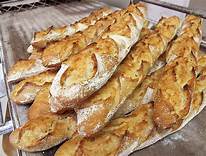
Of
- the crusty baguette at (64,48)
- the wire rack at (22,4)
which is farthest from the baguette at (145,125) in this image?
the wire rack at (22,4)

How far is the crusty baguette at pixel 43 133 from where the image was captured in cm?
62

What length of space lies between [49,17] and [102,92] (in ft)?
3.11

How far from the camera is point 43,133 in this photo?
0.63m

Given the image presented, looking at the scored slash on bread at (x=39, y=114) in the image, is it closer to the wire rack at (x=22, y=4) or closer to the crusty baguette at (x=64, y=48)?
the crusty baguette at (x=64, y=48)

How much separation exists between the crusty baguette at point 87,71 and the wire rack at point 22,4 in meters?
0.97

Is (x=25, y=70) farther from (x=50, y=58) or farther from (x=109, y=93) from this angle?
(x=109, y=93)

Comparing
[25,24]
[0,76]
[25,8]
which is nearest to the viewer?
[0,76]

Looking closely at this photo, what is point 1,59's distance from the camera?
3.44 feet

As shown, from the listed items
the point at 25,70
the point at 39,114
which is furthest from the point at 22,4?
the point at 39,114

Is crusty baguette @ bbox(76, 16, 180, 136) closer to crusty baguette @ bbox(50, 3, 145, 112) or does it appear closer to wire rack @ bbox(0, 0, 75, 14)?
crusty baguette @ bbox(50, 3, 145, 112)

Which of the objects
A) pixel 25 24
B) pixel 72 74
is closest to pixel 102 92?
pixel 72 74

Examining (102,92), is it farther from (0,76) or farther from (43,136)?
(0,76)

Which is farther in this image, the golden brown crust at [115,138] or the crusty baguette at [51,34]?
the crusty baguette at [51,34]

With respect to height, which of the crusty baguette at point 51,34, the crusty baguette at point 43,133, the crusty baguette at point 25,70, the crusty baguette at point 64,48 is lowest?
the crusty baguette at point 43,133
